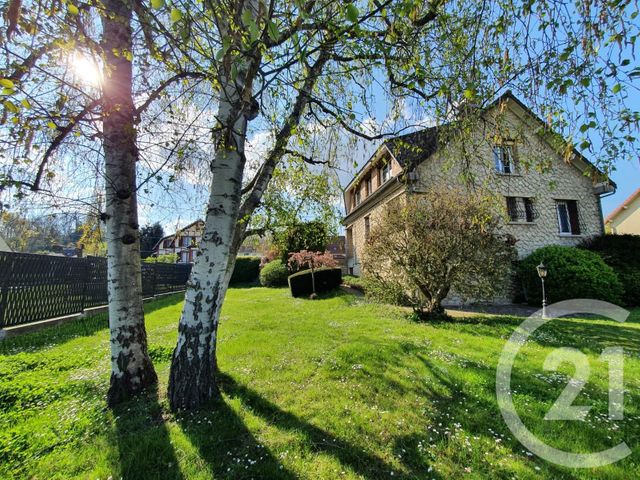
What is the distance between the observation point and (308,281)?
13312 mm

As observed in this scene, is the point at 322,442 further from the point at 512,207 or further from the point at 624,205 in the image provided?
the point at 624,205

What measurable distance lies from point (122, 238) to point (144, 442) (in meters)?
2.21

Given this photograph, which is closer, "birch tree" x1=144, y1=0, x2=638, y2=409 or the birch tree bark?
"birch tree" x1=144, y1=0, x2=638, y2=409

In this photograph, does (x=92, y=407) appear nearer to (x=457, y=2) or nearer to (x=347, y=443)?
(x=347, y=443)

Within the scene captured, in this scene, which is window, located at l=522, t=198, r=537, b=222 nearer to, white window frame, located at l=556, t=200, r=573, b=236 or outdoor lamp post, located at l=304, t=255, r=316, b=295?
white window frame, located at l=556, t=200, r=573, b=236

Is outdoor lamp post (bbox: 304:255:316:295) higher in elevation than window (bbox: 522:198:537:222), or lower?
lower

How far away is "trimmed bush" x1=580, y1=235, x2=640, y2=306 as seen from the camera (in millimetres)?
10867

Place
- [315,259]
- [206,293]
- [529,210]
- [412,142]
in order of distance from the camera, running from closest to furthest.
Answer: [206,293] < [412,142] < [529,210] < [315,259]

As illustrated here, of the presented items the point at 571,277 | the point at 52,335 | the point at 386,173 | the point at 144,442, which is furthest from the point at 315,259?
the point at 144,442

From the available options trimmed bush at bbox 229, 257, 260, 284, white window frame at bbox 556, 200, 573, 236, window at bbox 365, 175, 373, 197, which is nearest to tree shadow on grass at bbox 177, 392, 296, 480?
window at bbox 365, 175, 373, 197

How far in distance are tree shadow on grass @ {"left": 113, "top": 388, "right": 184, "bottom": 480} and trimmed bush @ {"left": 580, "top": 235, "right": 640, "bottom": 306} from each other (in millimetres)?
15325

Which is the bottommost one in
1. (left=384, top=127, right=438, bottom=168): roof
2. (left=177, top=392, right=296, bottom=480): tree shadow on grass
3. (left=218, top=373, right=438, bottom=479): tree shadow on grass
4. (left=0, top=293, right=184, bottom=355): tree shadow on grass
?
(left=218, top=373, right=438, bottom=479): tree shadow on grass

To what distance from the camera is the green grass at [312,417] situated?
2.29 metres

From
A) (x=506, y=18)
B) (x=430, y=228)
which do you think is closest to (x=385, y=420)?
(x=506, y=18)
